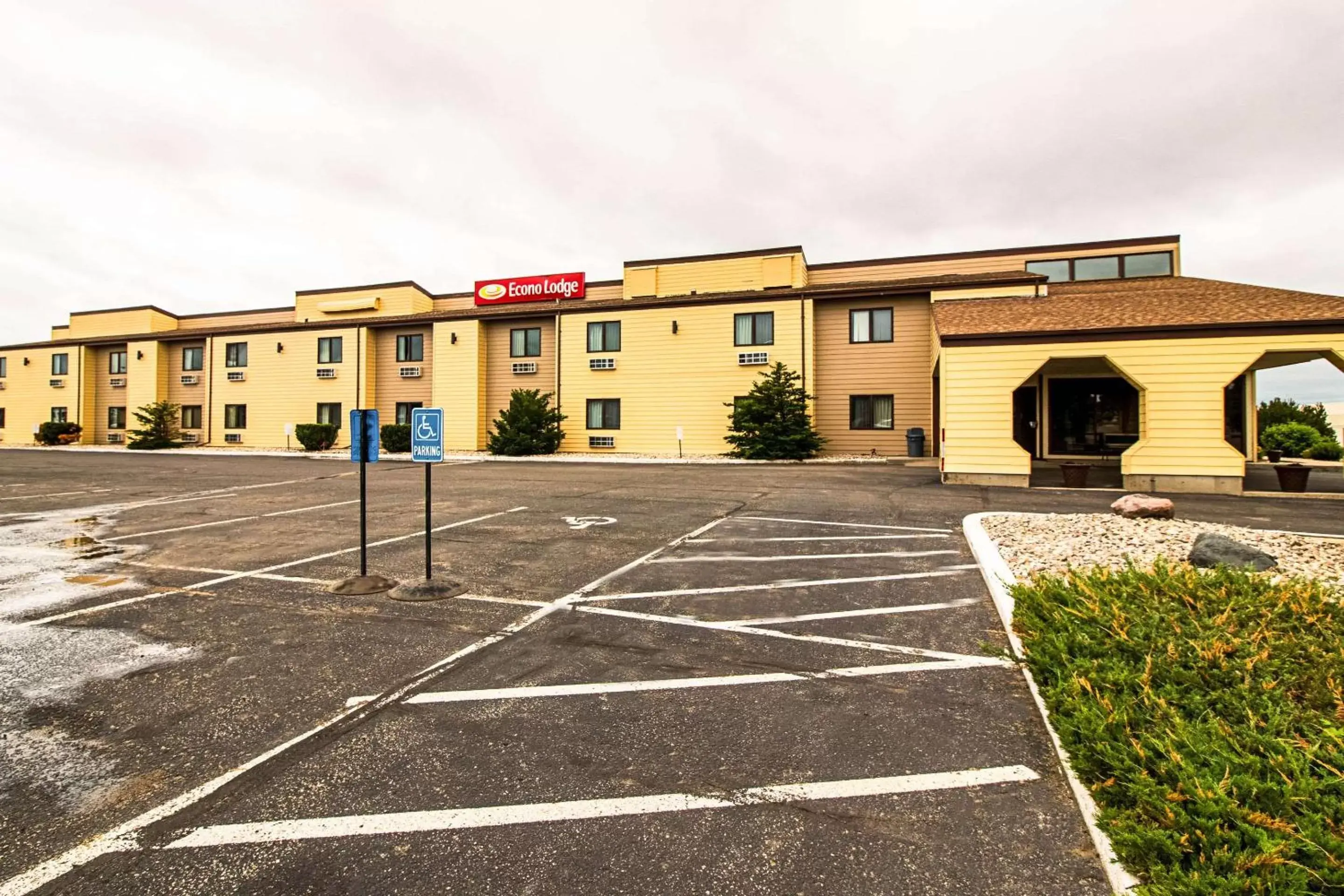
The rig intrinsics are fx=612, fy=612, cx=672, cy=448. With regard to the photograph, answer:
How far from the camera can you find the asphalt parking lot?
240 cm

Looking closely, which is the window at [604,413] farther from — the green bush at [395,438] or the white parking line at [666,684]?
the white parking line at [666,684]

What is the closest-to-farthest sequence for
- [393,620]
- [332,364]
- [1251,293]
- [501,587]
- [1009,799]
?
[1009,799]
[393,620]
[501,587]
[1251,293]
[332,364]

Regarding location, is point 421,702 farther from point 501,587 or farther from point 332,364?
point 332,364

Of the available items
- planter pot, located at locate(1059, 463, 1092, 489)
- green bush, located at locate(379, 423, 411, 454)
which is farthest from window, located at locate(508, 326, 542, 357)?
planter pot, located at locate(1059, 463, 1092, 489)

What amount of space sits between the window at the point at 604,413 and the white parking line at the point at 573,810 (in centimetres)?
2540

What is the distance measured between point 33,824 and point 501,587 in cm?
394

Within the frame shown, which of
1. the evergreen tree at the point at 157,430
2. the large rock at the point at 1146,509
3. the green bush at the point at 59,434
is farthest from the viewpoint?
the green bush at the point at 59,434

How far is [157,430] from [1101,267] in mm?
48222

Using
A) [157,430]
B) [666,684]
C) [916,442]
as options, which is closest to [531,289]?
[916,442]

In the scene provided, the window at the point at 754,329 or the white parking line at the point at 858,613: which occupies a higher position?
the window at the point at 754,329

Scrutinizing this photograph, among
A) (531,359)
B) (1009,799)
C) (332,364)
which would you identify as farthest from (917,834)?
(332,364)

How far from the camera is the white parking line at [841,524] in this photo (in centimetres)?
951

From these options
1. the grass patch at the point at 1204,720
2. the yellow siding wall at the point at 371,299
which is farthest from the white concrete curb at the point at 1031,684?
the yellow siding wall at the point at 371,299

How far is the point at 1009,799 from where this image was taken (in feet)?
9.19
